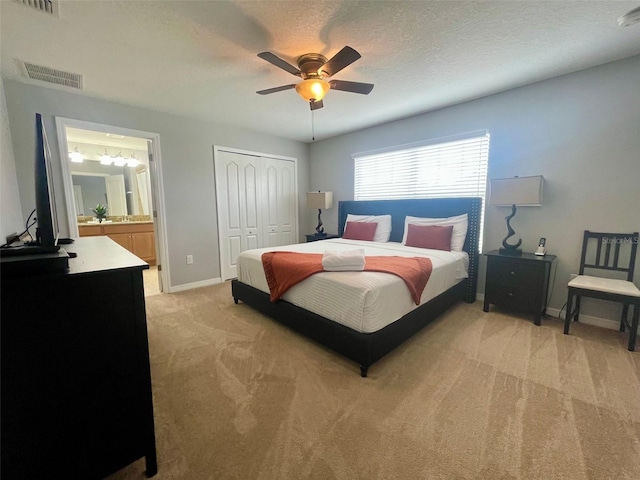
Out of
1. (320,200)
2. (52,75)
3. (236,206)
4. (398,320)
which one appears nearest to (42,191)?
(398,320)

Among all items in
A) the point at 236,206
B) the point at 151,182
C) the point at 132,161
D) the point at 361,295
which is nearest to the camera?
the point at 361,295

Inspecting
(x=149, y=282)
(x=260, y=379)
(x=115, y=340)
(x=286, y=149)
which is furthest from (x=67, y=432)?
(x=286, y=149)

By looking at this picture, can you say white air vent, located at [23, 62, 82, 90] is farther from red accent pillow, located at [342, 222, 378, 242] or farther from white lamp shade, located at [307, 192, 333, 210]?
red accent pillow, located at [342, 222, 378, 242]

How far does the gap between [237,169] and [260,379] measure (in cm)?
346

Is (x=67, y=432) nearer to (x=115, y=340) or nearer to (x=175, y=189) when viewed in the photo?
(x=115, y=340)

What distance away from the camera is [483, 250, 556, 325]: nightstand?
8.58ft

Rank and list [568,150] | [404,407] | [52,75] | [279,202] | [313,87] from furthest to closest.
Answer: [279,202] → [568,150] → [52,75] → [313,87] → [404,407]

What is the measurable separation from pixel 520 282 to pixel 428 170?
72.9 inches

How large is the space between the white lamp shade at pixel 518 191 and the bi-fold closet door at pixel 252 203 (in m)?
3.43

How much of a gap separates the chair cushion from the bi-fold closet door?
4.17m

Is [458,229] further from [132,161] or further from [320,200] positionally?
[132,161]

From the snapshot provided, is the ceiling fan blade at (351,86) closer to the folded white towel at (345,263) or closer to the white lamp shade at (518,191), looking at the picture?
the folded white towel at (345,263)

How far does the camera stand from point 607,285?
2.29m

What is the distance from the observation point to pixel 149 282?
14.3ft
